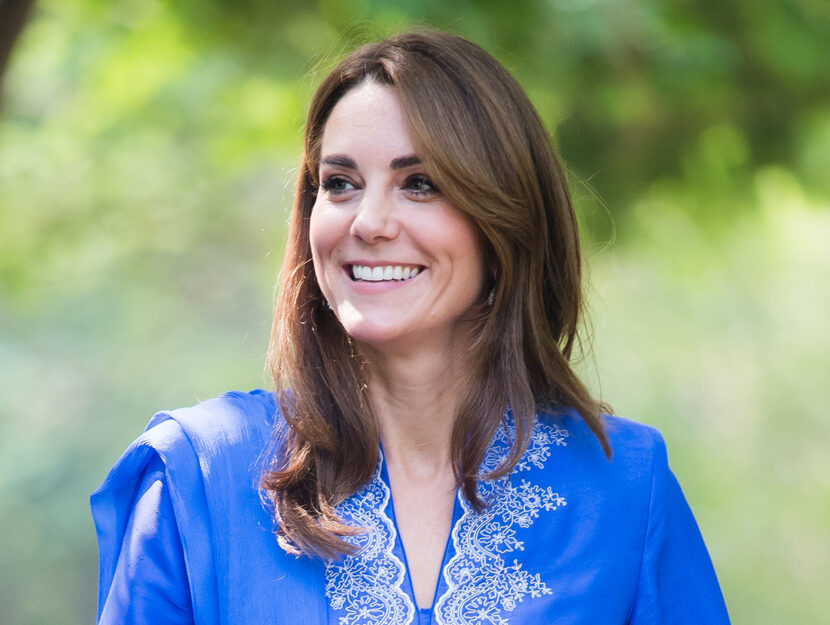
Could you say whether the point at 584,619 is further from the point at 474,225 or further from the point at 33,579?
the point at 33,579

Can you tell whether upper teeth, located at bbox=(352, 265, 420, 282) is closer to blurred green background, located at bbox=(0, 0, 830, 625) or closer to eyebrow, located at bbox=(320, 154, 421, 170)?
eyebrow, located at bbox=(320, 154, 421, 170)

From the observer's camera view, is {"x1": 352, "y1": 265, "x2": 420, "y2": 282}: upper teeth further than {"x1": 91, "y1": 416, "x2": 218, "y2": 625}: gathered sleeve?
Yes

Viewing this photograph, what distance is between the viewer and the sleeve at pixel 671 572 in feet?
7.28

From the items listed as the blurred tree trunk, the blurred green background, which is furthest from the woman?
the blurred tree trunk

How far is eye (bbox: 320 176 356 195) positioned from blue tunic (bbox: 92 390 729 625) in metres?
0.44

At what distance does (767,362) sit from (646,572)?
768cm

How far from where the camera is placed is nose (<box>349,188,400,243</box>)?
2090 millimetres

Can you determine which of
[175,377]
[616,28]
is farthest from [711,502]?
[616,28]

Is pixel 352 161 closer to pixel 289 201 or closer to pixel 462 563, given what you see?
pixel 462 563

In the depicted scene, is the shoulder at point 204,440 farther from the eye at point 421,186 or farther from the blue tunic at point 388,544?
the eye at point 421,186

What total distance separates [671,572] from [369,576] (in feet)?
2.00

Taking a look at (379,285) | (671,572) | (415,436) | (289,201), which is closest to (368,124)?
(379,285)

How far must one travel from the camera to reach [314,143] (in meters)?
2.35

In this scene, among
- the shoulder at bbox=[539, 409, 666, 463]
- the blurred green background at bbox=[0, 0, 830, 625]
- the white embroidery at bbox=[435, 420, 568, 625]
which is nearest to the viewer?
the white embroidery at bbox=[435, 420, 568, 625]
